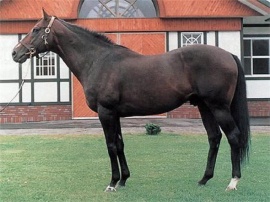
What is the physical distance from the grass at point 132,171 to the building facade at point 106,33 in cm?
611

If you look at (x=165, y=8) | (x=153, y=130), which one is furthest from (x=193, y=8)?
(x=153, y=130)

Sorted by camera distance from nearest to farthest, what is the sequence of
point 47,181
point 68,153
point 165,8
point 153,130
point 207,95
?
point 207,95, point 47,181, point 68,153, point 153,130, point 165,8

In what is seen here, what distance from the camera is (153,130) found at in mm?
12812

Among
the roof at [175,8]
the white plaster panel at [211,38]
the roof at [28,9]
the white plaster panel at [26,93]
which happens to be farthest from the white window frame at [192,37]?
the white plaster panel at [26,93]

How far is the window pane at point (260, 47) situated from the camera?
1912cm

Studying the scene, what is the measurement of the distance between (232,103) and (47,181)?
286 centimetres

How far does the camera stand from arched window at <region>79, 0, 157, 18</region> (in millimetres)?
17812

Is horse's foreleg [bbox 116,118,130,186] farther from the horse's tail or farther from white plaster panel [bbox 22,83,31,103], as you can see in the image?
white plaster panel [bbox 22,83,31,103]

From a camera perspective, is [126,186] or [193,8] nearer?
[126,186]

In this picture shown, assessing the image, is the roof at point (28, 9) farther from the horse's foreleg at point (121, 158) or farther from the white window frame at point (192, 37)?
the horse's foreleg at point (121, 158)

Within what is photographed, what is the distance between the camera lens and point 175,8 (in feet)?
58.3

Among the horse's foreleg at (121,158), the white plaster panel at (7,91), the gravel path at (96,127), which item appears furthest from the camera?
the white plaster panel at (7,91)

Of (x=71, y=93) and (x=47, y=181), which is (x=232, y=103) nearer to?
(x=47, y=181)

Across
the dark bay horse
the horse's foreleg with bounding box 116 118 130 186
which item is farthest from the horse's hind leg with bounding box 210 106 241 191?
the horse's foreleg with bounding box 116 118 130 186
